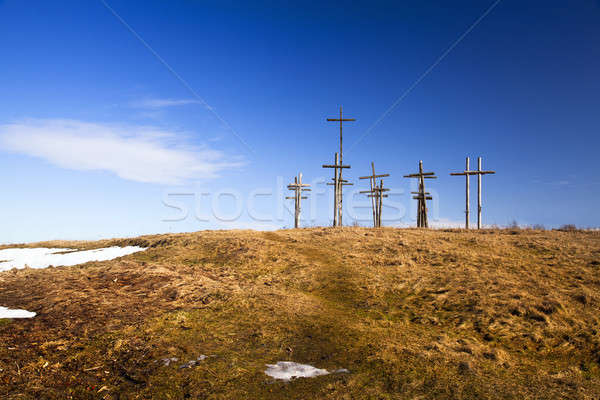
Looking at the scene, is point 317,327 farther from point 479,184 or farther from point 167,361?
point 479,184

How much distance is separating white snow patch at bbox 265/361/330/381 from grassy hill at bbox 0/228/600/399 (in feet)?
0.64

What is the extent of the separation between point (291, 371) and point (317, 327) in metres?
2.38

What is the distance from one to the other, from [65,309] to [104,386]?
185 inches

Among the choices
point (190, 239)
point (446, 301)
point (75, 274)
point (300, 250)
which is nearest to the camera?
point (446, 301)

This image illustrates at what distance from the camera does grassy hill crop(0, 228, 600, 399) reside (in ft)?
20.4

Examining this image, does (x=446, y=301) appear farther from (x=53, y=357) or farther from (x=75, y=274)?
(x=75, y=274)

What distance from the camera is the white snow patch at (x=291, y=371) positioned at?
6.50 m

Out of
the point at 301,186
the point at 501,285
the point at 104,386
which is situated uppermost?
the point at 301,186

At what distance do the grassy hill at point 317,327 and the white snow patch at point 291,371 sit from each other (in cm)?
20

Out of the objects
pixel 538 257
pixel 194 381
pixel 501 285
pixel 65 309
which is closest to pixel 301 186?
pixel 538 257

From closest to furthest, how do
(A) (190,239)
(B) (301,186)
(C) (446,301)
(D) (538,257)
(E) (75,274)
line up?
(C) (446,301) → (E) (75,274) → (D) (538,257) → (A) (190,239) → (B) (301,186)

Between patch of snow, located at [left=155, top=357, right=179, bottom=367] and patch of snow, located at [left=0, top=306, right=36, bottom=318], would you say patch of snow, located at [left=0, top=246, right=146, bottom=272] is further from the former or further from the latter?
patch of snow, located at [left=155, top=357, right=179, bottom=367]

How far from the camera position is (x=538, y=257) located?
53.3 ft

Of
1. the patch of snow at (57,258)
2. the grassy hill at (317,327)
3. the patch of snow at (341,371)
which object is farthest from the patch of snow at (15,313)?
the patch of snow at (57,258)
